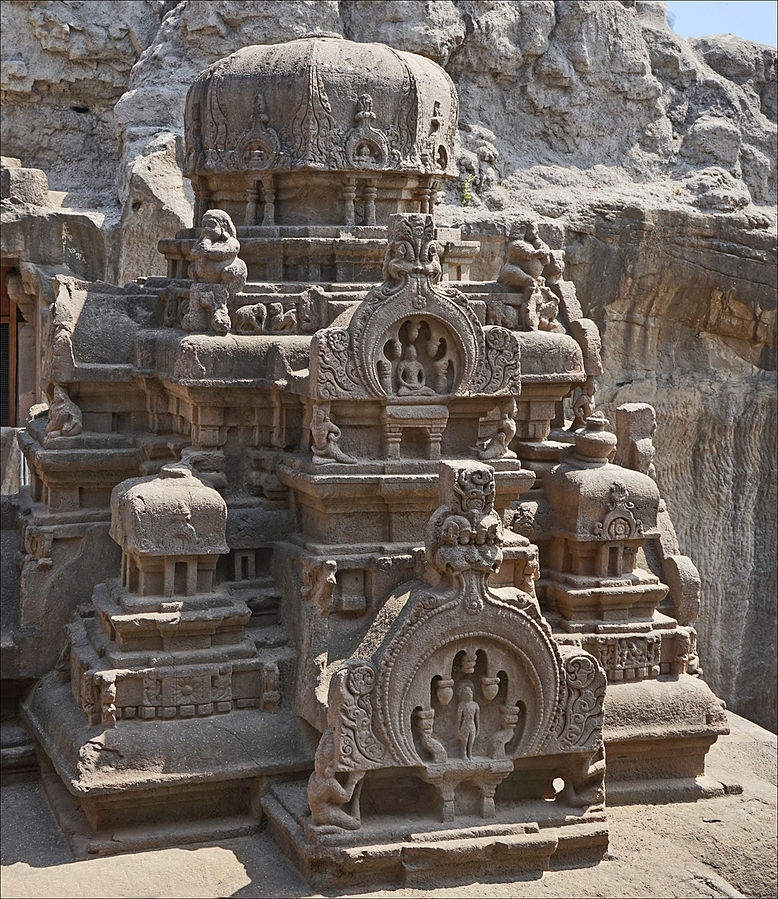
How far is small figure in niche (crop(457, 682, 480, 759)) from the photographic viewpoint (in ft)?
28.4

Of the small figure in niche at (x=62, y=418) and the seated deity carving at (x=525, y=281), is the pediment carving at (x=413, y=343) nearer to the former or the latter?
the seated deity carving at (x=525, y=281)

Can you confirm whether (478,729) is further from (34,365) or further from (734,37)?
(734,37)

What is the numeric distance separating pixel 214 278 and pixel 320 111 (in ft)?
5.79

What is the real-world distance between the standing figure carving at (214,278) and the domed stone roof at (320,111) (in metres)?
1.08

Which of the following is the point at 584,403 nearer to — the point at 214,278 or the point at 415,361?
the point at 415,361

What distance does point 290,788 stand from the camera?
9039 mm

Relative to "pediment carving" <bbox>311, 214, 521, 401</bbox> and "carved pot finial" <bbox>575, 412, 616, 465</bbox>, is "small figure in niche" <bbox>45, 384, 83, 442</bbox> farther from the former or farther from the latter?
"carved pot finial" <bbox>575, 412, 616, 465</bbox>

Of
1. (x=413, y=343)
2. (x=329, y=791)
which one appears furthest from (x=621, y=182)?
(x=329, y=791)

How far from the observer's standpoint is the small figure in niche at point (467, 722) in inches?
341

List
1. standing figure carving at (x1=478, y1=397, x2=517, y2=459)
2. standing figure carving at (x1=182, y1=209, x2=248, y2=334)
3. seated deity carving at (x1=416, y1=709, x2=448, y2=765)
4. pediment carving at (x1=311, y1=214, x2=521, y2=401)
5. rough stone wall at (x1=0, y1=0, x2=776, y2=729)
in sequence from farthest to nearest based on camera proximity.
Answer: rough stone wall at (x1=0, y1=0, x2=776, y2=729), standing figure carving at (x1=182, y1=209, x2=248, y2=334), standing figure carving at (x1=478, y1=397, x2=517, y2=459), pediment carving at (x1=311, y1=214, x2=521, y2=401), seated deity carving at (x1=416, y1=709, x2=448, y2=765)

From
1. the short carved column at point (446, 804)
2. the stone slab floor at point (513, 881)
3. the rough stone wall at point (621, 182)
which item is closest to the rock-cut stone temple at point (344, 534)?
the short carved column at point (446, 804)

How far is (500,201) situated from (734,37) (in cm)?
601

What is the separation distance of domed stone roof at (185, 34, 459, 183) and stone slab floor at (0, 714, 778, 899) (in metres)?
5.28

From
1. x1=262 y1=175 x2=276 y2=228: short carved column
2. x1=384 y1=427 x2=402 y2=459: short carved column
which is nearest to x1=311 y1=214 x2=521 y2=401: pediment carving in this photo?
x1=384 y1=427 x2=402 y2=459: short carved column
